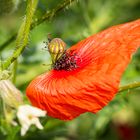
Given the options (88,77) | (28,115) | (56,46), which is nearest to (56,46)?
(56,46)

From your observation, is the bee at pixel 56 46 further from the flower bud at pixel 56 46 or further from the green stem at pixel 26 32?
the green stem at pixel 26 32

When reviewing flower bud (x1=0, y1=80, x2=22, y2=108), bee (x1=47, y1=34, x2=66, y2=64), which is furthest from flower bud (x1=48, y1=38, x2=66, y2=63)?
flower bud (x1=0, y1=80, x2=22, y2=108)

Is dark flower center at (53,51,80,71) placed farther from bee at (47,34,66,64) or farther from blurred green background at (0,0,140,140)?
blurred green background at (0,0,140,140)

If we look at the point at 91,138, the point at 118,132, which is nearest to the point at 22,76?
the point at 91,138

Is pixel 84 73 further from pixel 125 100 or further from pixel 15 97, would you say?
Answer: pixel 125 100

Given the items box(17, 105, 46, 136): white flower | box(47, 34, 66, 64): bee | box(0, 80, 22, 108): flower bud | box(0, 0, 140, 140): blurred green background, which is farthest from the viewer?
box(0, 0, 140, 140): blurred green background

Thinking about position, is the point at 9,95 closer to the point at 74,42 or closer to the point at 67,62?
the point at 67,62
